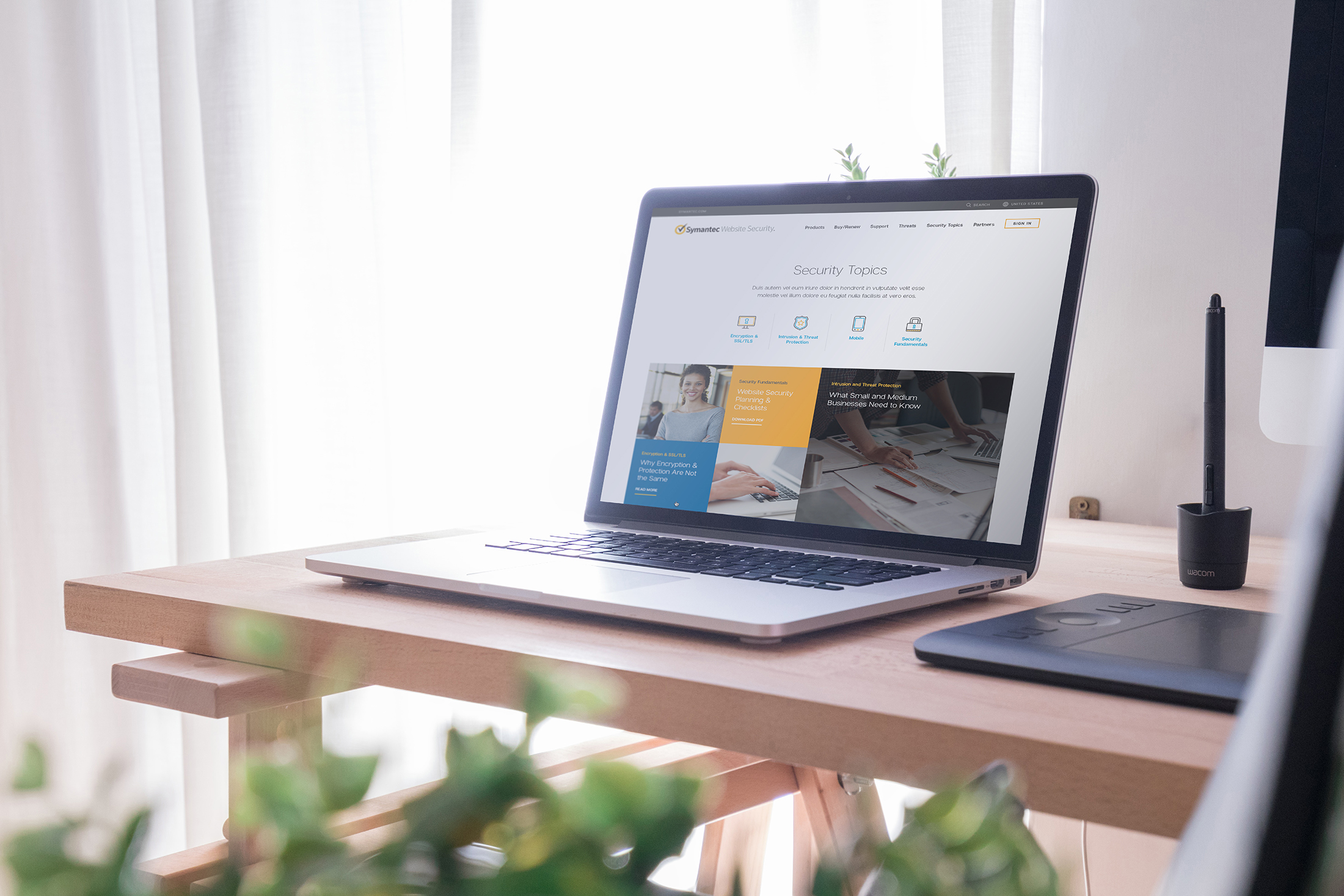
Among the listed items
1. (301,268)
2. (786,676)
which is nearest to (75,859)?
(786,676)

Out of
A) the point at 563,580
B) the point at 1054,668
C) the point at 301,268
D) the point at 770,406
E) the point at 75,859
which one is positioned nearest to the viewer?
the point at 75,859

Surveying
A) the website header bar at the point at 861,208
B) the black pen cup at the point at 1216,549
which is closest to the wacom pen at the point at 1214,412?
the black pen cup at the point at 1216,549

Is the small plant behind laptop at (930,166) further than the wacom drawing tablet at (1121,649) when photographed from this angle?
Yes

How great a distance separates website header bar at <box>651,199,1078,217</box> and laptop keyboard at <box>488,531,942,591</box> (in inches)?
12.1

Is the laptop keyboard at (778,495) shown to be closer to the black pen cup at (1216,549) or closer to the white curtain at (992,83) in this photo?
the black pen cup at (1216,549)

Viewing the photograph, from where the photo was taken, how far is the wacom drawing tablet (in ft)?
1.51

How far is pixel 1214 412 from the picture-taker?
78cm

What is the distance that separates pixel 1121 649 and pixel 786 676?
168 millimetres

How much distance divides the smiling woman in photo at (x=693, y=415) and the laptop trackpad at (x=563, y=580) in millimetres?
231

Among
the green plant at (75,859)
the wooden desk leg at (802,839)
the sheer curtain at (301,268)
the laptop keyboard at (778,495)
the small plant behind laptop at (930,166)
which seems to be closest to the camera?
the green plant at (75,859)

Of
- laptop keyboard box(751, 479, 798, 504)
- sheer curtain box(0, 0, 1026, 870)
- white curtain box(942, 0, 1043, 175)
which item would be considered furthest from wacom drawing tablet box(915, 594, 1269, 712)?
sheer curtain box(0, 0, 1026, 870)

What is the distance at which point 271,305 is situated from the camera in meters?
1.52

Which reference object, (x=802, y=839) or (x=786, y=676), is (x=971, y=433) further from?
(x=802, y=839)

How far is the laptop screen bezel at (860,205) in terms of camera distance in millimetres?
757
